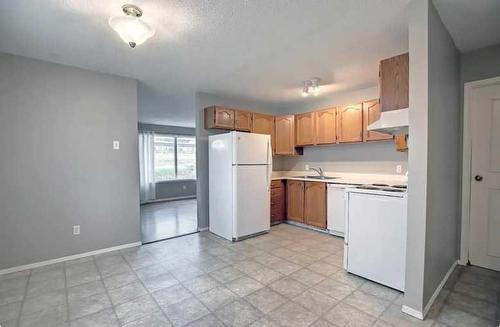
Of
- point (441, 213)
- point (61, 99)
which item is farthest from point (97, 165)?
point (441, 213)

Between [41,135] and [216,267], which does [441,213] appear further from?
[41,135]

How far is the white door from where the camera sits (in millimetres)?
2578

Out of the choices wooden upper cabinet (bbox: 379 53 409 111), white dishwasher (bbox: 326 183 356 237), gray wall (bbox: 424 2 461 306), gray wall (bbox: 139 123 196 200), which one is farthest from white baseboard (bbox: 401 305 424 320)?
gray wall (bbox: 139 123 196 200)

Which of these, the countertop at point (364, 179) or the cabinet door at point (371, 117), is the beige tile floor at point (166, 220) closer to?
the countertop at point (364, 179)

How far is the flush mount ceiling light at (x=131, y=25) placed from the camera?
1.80 metres

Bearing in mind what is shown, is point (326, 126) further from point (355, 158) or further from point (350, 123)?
point (355, 158)

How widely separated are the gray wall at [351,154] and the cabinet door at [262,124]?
71 centimetres

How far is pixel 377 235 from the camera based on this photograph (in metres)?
2.27

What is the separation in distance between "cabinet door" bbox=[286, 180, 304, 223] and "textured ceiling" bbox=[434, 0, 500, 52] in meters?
2.82

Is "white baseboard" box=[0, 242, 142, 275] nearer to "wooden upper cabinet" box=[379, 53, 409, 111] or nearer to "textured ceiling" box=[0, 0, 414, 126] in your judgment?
"textured ceiling" box=[0, 0, 414, 126]

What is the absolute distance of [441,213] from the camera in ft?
7.02

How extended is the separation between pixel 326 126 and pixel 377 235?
2.36 meters

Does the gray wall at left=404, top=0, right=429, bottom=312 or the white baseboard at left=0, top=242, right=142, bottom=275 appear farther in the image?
the white baseboard at left=0, top=242, right=142, bottom=275

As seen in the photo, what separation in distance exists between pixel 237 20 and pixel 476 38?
2451 mm
